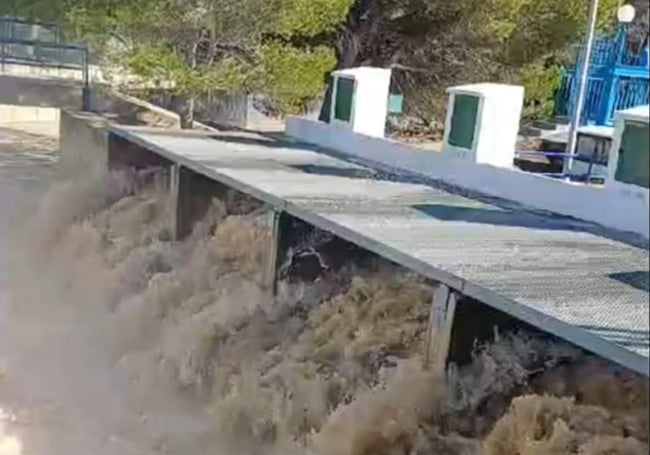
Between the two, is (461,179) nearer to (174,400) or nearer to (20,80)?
(174,400)

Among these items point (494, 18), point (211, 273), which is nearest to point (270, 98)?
point (494, 18)

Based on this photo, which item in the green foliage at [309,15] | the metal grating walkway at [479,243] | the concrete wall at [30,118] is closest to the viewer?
the metal grating walkway at [479,243]

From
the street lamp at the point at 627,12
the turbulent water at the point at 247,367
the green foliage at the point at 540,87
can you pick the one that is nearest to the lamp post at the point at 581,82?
the green foliage at the point at 540,87

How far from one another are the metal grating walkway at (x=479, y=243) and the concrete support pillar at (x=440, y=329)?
22cm

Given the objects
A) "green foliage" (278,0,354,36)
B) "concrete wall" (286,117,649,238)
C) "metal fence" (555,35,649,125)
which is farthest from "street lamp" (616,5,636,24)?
"metal fence" (555,35,649,125)

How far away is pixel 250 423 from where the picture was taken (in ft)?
17.2

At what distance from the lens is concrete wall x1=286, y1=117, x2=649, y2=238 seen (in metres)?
4.27

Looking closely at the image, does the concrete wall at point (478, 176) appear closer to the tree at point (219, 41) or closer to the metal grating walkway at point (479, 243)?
the metal grating walkway at point (479, 243)

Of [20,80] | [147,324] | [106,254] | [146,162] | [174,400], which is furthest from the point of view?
[20,80]

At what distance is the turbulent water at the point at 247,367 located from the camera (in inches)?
167

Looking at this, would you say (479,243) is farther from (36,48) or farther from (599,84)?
(36,48)

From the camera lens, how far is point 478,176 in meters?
6.54

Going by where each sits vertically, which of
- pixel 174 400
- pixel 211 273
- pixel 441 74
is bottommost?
pixel 174 400

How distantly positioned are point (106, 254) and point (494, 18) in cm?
488
